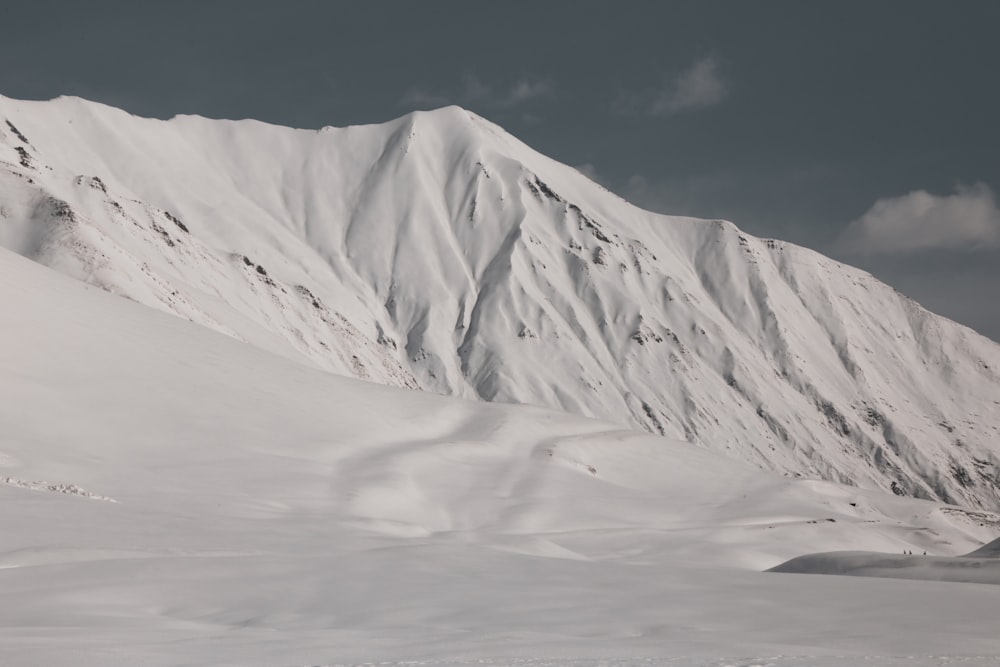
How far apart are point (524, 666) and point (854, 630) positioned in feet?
14.1

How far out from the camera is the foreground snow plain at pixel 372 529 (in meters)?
11.6

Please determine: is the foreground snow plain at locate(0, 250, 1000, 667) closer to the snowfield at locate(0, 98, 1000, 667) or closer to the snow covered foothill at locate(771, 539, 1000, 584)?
the snowfield at locate(0, 98, 1000, 667)

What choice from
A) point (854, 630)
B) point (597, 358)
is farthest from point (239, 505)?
point (597, 358)

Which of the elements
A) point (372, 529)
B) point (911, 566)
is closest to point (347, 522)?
point (372, 529)

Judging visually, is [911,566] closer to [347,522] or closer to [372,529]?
[372,529]

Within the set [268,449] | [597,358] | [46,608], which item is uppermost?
[597,358]

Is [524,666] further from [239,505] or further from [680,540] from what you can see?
[680,540]

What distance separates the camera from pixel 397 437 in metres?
54.1

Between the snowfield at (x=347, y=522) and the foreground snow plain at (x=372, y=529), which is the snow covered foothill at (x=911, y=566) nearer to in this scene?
the snowfield at (x=347, y=522)

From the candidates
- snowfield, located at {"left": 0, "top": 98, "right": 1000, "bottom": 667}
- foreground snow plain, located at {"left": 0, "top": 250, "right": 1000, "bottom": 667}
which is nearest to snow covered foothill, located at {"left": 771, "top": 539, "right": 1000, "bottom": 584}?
snowfield, located at {"left": 0, "top": 98, "right": 1000, "bottom": 667}

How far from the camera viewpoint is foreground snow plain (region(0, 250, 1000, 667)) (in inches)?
458

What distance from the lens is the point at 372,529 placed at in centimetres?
2969

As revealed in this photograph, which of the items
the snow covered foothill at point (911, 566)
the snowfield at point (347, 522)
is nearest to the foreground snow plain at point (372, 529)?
the snowfield at point (347, 522)

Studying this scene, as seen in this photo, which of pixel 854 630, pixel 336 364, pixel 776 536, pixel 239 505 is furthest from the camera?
pixel 336 364
